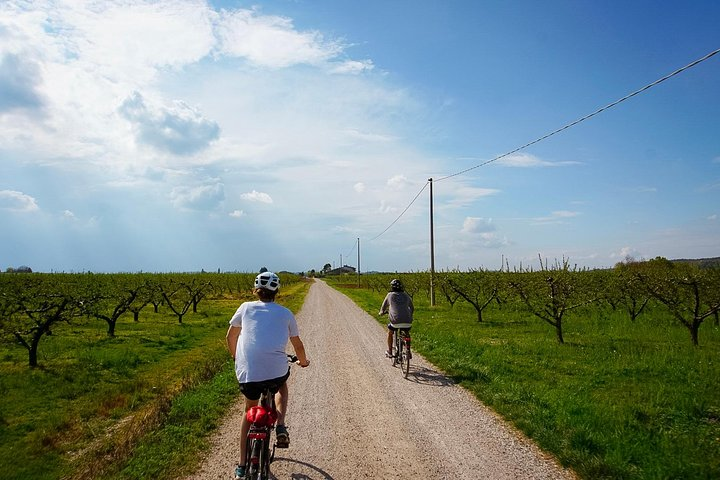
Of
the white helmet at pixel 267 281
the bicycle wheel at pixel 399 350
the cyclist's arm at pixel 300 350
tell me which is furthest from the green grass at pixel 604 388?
the white helmet at pixel 267 281

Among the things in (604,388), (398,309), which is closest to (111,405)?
(398,309)

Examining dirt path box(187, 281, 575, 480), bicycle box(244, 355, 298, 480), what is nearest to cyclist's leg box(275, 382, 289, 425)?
bicycle box(244, 355, 298, 480)

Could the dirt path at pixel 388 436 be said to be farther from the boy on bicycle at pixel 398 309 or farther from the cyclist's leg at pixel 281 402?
the boy on bicycle at pixel 398 309

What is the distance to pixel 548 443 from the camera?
19.0 ft

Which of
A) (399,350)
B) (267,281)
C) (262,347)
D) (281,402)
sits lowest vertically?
(399,350)

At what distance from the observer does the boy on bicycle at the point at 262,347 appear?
14.5 feet

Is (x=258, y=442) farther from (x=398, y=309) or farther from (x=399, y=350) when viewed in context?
(x=398, y=309)

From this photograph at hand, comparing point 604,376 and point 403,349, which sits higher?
point 403,349

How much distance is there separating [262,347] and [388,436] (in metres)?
2.81

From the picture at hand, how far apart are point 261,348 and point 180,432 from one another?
316 centimetres

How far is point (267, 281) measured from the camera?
4.73 m

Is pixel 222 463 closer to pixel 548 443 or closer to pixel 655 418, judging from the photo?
pixel 548 443

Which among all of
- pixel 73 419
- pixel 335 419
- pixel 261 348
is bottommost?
pixel 73 419

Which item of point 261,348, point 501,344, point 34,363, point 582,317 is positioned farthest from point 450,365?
point 582,317
